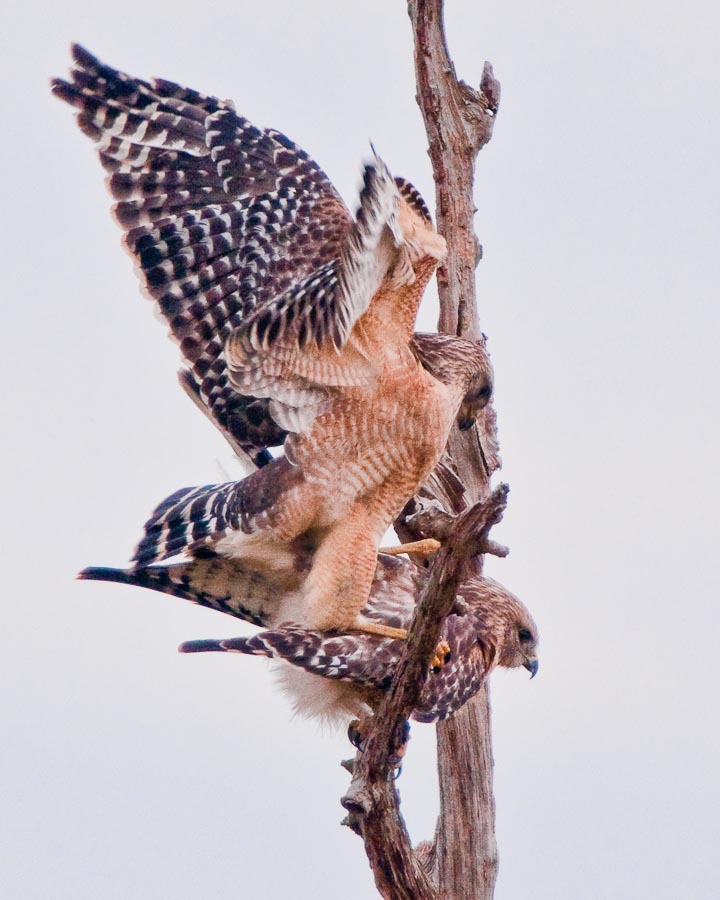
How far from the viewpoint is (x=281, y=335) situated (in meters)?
5.57

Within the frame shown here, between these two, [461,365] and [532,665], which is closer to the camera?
[461,365]

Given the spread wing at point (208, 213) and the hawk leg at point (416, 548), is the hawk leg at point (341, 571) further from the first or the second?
the spread wing at point (208, 213)

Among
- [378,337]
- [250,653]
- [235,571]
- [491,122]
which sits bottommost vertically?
[250,653]

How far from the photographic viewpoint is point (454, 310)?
6.68m

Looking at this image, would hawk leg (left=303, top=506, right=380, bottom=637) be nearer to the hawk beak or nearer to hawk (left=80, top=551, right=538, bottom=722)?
hawk (left=80, top=551, right=538, bottom=722)

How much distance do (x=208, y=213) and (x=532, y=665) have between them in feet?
9.32

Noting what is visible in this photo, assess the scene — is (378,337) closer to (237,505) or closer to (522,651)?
(237,505)

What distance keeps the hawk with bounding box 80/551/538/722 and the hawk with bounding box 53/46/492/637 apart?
143mm

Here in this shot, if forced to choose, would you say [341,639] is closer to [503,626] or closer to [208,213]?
[503,626]

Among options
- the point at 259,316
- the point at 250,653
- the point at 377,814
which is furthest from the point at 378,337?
the point at 377,814

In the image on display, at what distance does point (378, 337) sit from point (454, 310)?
1.04m

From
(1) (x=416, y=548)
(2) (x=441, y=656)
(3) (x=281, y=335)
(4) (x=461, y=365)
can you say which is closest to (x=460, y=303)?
(4) (x=461, y=365)

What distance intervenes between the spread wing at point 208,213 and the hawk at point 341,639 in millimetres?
616

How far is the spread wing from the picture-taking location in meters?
6.26
